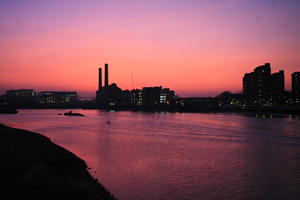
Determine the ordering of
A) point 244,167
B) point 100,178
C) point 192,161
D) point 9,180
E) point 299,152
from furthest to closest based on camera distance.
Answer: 1. point 299,152
2. point 192,161
3. point 244,167
4. point 100,178
5. point 9,180

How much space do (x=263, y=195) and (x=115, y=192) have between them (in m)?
9.76

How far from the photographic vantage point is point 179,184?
23.0 metres

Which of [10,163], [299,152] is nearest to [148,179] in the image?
[10,163]

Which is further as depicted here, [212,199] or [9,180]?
[212,199]

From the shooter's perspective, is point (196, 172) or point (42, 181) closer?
point (42, 181)

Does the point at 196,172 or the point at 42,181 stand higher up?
the point at 42,181

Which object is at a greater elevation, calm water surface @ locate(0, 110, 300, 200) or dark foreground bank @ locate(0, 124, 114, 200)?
dark foreground bank @ locate(0, 124, 114, 200)

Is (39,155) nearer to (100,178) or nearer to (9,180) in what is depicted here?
(100,178)

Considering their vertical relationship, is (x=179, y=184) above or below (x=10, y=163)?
below

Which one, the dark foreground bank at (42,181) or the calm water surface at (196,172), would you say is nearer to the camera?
the dark foreground bank at (42,181)

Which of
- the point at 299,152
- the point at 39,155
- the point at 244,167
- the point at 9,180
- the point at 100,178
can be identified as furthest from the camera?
the point at 299,152

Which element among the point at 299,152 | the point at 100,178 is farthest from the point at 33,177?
the point at 299,152

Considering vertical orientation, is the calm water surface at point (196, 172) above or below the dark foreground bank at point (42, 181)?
below

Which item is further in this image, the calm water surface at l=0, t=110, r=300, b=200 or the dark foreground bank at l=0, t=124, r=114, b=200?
the calm water surface at l=0, t=110, r=300, b=200
